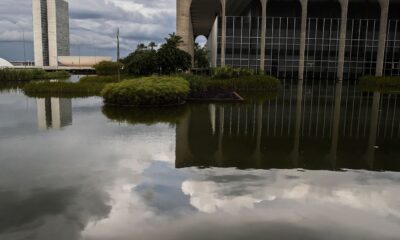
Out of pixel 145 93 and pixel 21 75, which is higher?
pixel 21 75

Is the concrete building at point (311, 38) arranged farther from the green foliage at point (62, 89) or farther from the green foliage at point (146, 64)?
the green foliage at point (62, 89)

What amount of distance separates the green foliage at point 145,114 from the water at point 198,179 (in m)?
0.30

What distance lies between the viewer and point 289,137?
14516 millimetres

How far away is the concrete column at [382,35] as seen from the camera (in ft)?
168

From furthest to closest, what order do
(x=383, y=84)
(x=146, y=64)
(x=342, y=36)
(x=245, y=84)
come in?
(x=342, y=36) < (x=383, y=84) < (x=146, y=64) < (x=245, y=84)

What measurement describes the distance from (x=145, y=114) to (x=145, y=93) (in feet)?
9.24

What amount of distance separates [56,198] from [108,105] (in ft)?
53.6

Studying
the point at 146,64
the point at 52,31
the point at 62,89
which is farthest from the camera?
the point at 52,31

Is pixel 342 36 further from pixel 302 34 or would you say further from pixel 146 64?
pixel 146 64

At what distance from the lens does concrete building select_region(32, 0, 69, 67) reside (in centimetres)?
12631

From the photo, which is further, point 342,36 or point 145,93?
point 342,36

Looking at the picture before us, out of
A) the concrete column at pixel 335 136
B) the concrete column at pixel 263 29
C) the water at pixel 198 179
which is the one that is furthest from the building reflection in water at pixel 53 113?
the concrete column at pixel 263 29

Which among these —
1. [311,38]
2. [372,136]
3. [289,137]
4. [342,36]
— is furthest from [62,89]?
[311,38]

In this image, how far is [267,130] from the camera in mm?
15867
